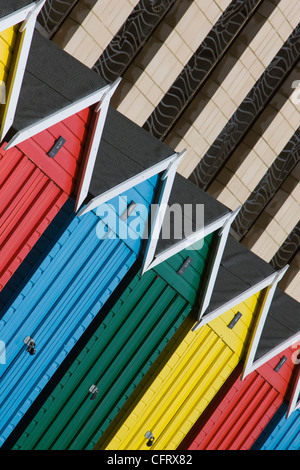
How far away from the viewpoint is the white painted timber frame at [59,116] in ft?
48.4

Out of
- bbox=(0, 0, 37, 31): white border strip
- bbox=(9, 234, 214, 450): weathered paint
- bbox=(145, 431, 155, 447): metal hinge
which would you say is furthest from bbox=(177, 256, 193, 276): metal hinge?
bbox=(0, 0, 37, 31): white border strip

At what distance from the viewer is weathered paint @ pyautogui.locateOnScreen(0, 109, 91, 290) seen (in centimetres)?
1527

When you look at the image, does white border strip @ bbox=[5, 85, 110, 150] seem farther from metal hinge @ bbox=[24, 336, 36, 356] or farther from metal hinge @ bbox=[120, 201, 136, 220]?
metal hinge @ bbox=[24, 336, 36, 356]

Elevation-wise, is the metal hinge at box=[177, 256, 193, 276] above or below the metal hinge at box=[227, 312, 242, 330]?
above

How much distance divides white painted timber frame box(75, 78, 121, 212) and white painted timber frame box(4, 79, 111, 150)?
0.15 m

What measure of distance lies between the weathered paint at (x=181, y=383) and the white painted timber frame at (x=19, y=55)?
7414 millimetres

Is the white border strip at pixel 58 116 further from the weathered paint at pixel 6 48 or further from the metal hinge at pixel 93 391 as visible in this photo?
the metal hinge at pixel 93 391

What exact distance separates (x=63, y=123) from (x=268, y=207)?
11.9 metres

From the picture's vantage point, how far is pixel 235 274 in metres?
19.1

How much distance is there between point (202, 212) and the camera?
1816 centimetres

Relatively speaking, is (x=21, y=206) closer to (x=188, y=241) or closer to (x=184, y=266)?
(x=188, y=241)

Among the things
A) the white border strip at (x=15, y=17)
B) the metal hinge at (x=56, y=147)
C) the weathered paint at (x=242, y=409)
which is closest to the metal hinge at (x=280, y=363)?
the weathered paint at (x=242, y=409)

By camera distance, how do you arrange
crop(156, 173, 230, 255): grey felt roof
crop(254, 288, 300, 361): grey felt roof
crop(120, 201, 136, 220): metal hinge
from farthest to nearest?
crop(254, 288, 300, 361): grey felt roof < crop(156, 173, 230, 255): grey felt roof < crop(120, 201, 136, 220): metal hinge

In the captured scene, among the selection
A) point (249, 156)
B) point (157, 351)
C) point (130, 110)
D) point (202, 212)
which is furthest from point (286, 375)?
point (130, 110)
